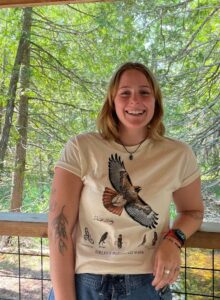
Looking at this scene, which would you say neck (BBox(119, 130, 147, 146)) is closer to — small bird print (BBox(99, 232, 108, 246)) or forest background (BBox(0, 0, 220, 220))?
small bird print (BBox(99, 232, 108, 246))

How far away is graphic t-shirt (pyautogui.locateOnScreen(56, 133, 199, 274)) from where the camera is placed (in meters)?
1.09

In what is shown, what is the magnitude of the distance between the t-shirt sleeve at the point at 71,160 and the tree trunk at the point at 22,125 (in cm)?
437

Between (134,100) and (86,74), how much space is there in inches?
156

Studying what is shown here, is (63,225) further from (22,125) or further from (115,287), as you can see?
(22,125)

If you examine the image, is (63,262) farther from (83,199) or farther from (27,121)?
(27,121)

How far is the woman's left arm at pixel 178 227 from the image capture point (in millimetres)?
1070

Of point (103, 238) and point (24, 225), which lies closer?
point (103, 238)

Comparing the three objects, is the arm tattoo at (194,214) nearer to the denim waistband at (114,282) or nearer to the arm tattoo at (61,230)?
the denim waistband at (114,282)

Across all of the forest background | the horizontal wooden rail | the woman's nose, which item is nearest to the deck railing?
the horizontal wooden rail

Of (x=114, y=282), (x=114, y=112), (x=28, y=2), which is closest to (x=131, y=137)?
(x=114, y=112)

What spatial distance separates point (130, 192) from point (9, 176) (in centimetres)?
485

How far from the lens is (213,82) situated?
3883 millimetres

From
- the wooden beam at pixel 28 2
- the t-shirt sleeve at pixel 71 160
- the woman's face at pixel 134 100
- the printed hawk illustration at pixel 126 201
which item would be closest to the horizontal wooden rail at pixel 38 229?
the printed hawk illustration at pixel 126 201

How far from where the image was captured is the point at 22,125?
5.45m
